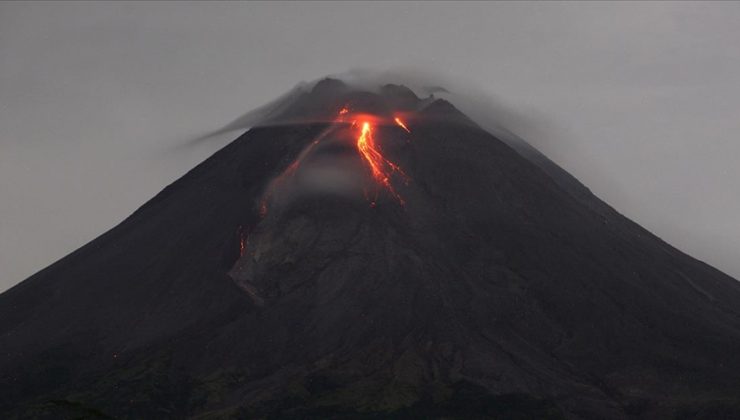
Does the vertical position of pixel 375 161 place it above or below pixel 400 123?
below

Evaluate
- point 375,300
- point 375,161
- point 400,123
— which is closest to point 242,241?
point 375,161

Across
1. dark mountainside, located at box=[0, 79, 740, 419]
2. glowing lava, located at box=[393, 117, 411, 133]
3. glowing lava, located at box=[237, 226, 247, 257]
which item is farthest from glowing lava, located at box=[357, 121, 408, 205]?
glowing lava, located at box=[237, 226, 247, 257]

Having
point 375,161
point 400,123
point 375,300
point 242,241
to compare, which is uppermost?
point 400,123

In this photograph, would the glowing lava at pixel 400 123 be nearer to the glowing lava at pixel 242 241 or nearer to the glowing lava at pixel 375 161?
the glowing lava at pixel 375 161

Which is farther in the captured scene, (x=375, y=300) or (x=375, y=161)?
(x=375, y=161)

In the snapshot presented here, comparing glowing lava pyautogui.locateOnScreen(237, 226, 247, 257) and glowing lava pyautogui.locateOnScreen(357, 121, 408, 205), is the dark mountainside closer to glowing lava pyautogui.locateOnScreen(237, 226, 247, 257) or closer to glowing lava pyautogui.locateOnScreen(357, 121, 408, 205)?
glowing lava pyautogui.locateOnScreen(237, 226, 247, 257)

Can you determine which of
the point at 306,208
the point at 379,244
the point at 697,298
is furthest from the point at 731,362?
the point at 306,208

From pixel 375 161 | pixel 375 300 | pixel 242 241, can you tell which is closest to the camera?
pixel 375 300

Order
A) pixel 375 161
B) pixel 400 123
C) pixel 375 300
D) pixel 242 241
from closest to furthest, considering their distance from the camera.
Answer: pixel 375 300
pixel 242 241
pixel 375 161
pixel 400 123

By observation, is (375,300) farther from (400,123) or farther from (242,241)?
(400,123)
